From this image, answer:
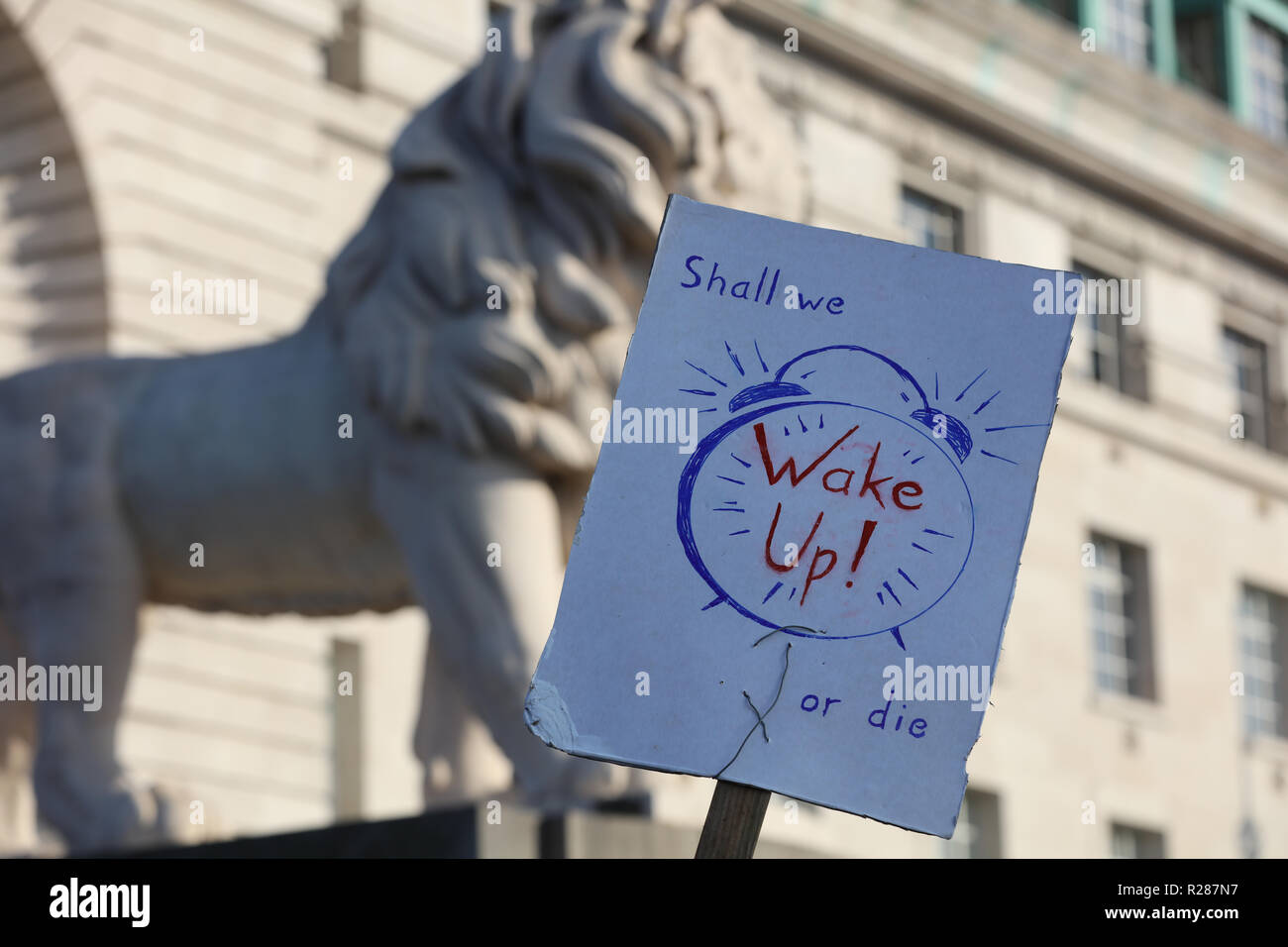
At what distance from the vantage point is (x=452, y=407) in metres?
8.16

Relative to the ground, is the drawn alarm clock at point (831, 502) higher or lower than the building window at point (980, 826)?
higher

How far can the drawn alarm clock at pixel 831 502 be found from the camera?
4348 millimetres

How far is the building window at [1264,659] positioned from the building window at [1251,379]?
5.93 feet

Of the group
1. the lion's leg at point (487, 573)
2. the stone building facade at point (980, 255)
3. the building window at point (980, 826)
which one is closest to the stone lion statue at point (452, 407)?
the lion's leg at point (487, 573)

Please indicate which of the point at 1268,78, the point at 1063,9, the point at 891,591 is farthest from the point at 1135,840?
the point at 891,591

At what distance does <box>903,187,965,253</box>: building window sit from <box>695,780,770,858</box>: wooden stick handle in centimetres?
2153

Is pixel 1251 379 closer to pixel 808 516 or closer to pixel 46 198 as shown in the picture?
pixel 46 198

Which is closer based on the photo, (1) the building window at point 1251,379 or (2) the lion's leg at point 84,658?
(2) the lion's leg at point 84,658

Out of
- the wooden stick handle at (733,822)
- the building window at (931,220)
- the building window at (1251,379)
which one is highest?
the building window at (931,220)

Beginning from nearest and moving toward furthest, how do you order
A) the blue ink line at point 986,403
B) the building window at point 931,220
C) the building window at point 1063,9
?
1. the blue ink line at point 986,403
2. the building window at point 931,220
3. the building window at point 1063,9

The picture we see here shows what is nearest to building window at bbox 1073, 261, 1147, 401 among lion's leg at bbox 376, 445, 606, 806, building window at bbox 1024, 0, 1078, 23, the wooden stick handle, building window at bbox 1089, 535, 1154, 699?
building window at bbox 1089, 535, 1154, 699

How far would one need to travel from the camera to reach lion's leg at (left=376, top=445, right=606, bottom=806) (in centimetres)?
798

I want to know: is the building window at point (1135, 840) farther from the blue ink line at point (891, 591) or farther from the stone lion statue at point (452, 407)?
the blue ink line at point (891, 591)

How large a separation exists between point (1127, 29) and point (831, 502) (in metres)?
25.6
